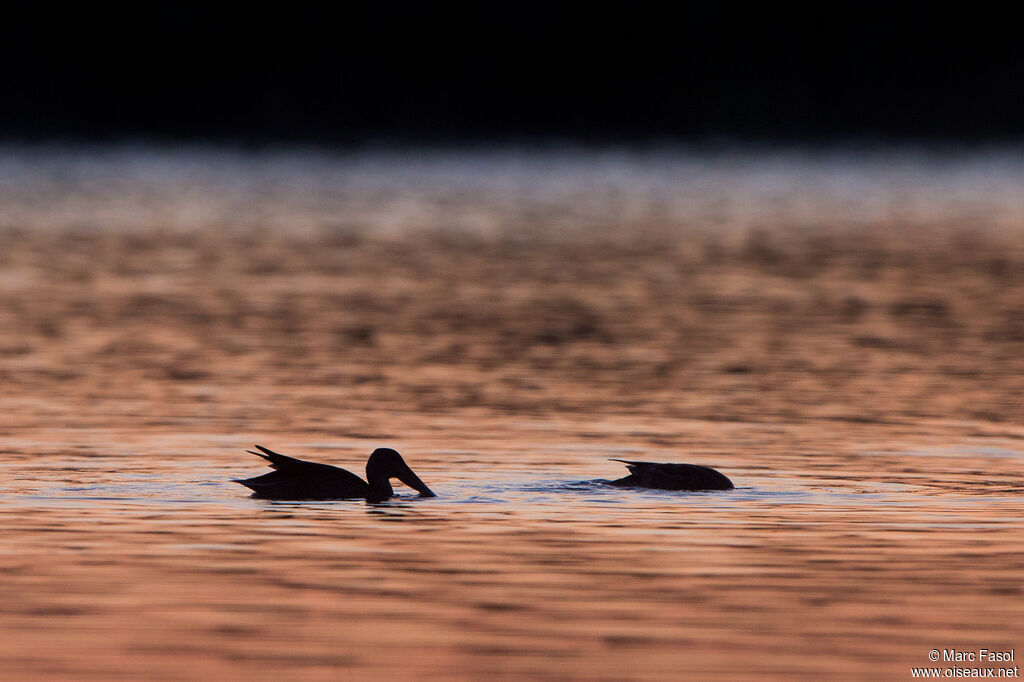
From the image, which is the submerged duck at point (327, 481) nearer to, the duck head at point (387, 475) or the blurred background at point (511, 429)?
the duck head at point (387, 475)

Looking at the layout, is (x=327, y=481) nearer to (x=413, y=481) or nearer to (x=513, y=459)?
(x=413, y=481)

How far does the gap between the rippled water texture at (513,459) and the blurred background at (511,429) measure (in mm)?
49

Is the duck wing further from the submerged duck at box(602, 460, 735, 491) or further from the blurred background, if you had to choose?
the submerged duck at box(602, 460, 735, 491)

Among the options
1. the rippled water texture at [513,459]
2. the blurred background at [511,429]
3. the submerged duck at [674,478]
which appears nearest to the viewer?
the rippled water texture at [513,459]

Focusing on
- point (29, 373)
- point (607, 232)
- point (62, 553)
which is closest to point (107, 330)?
point (29, 373)

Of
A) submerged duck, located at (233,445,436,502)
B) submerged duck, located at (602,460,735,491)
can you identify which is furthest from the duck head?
submerged duck, located at (602,460,735,491)

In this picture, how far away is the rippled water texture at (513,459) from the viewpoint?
40.1 feet

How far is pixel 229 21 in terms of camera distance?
148750 mm

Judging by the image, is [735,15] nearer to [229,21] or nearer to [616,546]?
[229,21]

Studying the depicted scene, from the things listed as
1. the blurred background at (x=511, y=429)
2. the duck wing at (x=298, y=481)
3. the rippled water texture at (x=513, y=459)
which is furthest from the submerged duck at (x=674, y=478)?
the duck wing at (x=298, y=481)

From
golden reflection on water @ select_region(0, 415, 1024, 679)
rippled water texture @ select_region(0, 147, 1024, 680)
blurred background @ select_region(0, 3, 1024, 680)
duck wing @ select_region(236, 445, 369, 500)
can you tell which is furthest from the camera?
duck wing @ select_region(236, 445, 369, 500)

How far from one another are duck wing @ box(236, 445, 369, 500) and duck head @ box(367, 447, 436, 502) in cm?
25

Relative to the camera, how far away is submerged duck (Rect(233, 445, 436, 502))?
637 inches

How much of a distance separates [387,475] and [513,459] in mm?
1882
